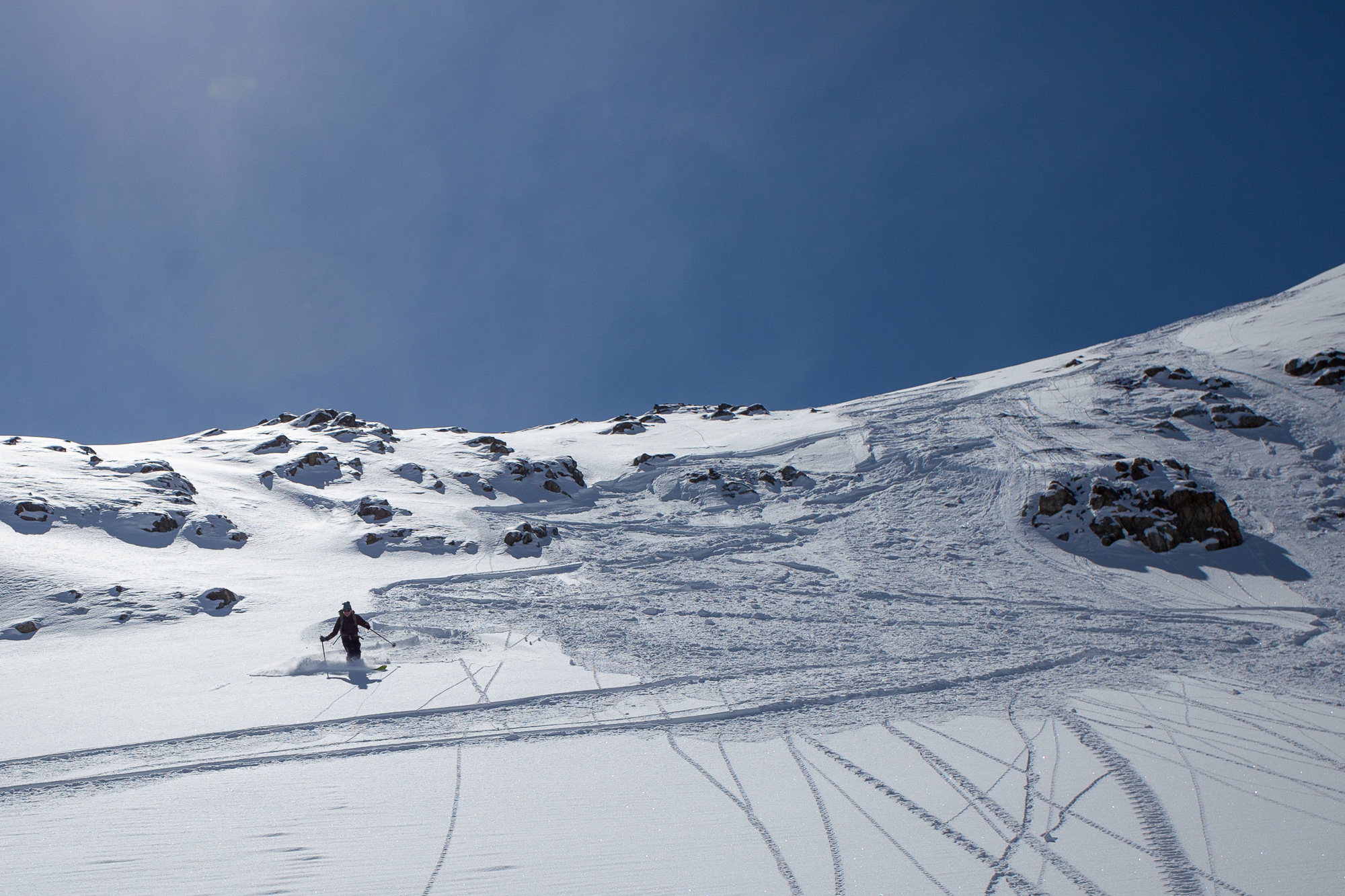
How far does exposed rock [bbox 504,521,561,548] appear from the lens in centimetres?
1964

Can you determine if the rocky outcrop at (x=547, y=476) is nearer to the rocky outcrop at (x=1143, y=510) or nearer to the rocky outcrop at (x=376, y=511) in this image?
the rocky outcrop at (x=376, y=511)

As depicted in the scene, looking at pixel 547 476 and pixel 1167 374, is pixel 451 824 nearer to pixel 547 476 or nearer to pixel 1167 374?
pixel 547 476

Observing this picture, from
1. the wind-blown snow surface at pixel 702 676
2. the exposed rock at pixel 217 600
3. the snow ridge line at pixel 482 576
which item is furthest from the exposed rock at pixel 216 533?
the snow ridge line at pixel 482 576

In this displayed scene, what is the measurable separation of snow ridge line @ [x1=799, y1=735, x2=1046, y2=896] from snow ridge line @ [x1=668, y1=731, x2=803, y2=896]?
1.04m

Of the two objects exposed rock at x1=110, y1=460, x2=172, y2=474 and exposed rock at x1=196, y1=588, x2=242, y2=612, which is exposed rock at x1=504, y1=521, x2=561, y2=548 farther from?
exposed rock at x1=110, y1=460, x2=172, y2=474

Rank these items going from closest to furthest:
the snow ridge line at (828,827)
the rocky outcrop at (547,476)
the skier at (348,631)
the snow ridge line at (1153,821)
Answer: the snow ridge line at (1153,821) < the snow ridge line at (828,827) < the skier at (348,631) < the rocky outcrop at (547,476)

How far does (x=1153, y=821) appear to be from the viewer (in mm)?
5125

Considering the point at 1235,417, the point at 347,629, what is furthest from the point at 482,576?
the point at 1235,417

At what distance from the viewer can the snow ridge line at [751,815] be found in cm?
450

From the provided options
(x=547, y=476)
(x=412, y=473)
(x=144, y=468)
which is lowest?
(x=547, y=476)

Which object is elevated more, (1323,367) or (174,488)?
(174,488)

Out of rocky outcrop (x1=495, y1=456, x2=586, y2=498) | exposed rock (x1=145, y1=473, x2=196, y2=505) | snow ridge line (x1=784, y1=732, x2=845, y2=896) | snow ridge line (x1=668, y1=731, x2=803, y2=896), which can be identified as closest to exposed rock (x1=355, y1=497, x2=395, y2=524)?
exposed rock (x1=145, y1=473, x2=196, y2=505)

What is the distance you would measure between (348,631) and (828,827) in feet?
Answer: 26.0

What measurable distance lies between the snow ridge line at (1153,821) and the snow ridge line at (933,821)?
93 centimetres
